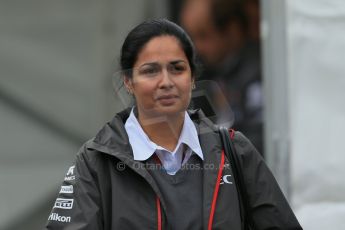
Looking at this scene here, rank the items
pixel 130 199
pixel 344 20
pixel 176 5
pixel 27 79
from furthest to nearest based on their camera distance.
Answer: pixel 176 5, pixel 27 79, pixel 344 20, pixel 130 199

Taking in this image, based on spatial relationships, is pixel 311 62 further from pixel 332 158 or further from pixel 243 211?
pixel 243 211

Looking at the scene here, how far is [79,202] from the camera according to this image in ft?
9.53

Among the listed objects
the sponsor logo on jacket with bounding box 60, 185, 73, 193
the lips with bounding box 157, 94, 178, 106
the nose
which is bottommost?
the sponsor logo on jacket with bounding box 60, 185, 73, 193

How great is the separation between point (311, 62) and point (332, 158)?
0.46m

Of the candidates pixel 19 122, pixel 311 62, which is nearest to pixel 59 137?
pixel 19 122

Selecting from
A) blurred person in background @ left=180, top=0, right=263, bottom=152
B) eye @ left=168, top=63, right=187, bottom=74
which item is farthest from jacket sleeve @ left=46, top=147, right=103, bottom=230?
blurred person in background @ left=180, top=0, right=263, bottom=152

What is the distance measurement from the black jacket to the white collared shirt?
3cm

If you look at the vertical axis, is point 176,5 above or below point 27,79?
above

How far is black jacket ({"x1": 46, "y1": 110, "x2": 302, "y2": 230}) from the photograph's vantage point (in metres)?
2.88

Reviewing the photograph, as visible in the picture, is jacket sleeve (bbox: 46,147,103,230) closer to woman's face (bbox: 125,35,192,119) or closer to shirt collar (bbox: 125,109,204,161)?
shirt collar (bbox: 125,109,204,161)

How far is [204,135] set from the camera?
3105 mm

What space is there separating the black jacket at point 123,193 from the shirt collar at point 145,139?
2cm

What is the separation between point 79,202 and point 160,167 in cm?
30

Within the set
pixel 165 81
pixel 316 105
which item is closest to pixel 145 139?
pixel 165 81
